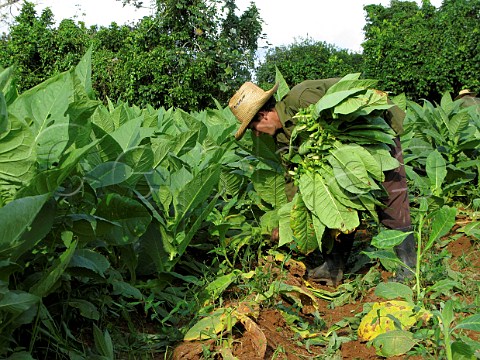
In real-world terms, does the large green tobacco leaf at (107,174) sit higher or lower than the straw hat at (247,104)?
lower

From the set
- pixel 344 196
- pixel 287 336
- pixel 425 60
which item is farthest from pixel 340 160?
pixel 425 60

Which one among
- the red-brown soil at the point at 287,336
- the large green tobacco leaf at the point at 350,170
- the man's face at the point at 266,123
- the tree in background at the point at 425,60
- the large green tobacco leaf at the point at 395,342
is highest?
the tree in background at the point at 425,60

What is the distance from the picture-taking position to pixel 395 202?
140 inches

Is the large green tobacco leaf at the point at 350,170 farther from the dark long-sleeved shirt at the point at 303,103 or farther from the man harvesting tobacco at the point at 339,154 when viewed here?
the dark long-sleeved shirt at the point at 303,103

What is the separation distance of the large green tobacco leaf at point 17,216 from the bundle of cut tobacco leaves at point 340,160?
1.97 m

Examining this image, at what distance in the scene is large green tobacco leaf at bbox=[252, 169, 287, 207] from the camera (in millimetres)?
3857

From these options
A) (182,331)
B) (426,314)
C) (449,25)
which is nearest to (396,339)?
(426,314)

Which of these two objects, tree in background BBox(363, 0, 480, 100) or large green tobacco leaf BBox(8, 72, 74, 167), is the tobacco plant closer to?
large green tobacco leaf BBox(8, 72, 74, 167)

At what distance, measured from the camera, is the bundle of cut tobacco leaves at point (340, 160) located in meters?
3.32

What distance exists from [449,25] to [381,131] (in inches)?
616

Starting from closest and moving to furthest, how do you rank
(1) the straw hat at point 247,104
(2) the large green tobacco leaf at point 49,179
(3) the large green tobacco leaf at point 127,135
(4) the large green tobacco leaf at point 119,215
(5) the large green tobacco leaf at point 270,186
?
1. (2) the large green tobacco leaf at point 49,179
2. (4) the large green tobacco leaf at point 119,215
3. (3) the large green tobacco leaf at point 127,135
4. (1) the straw hat at point 247,104
5. (5) the large green tobacco leaf at point 270,186

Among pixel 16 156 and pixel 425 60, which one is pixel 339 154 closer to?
pixel 16 156

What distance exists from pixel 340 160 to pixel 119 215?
1557 millimetres

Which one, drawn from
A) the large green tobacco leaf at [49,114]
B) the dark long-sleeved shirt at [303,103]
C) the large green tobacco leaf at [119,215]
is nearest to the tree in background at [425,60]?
the dark long-sleeved shirt at [303,103]
